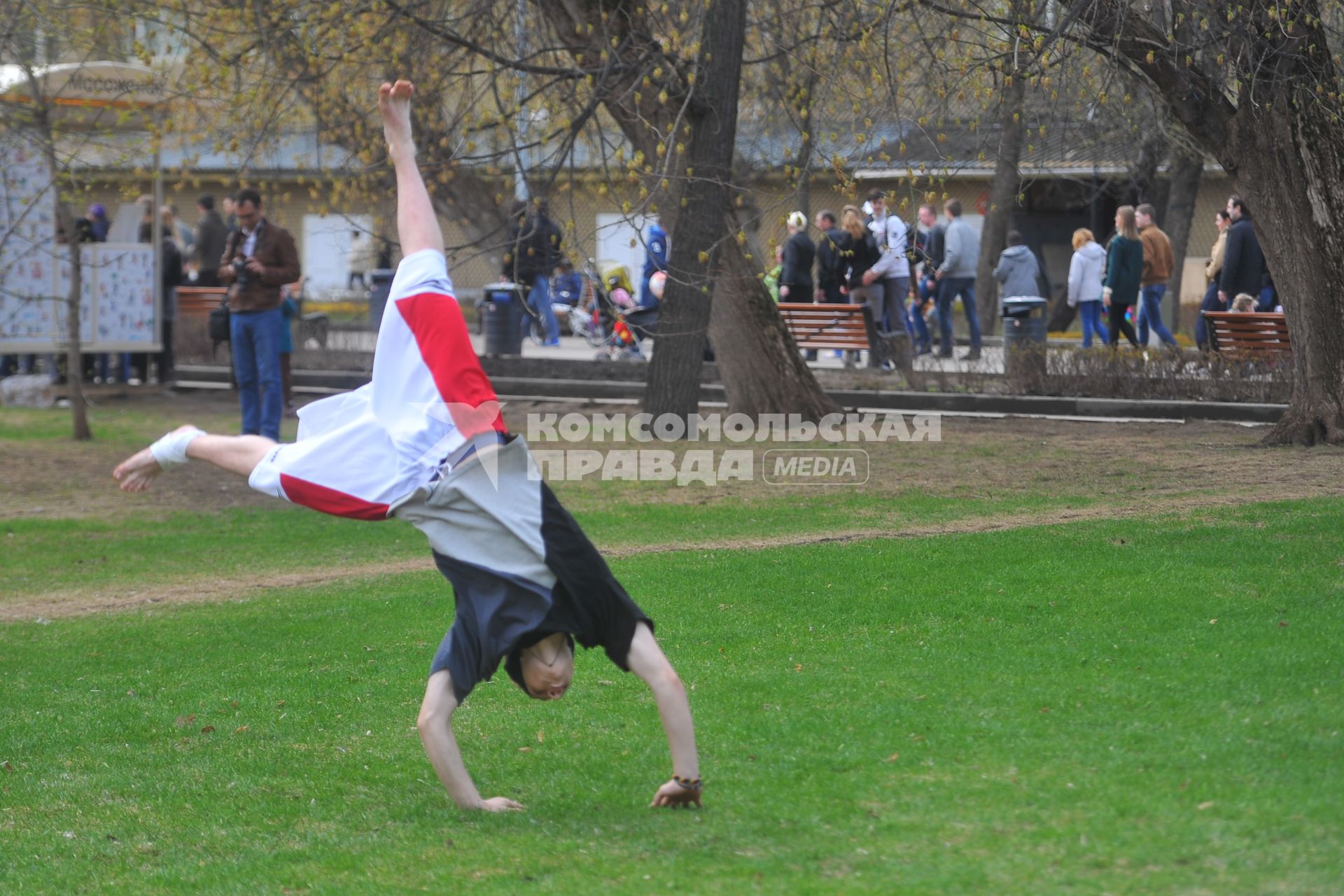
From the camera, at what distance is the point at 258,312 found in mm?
12953

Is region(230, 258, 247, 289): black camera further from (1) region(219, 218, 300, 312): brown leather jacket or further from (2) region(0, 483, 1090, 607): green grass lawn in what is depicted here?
(2) region(0, 483, 1090, 607): green grass lawn

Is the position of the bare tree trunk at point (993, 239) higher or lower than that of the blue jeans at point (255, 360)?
higher

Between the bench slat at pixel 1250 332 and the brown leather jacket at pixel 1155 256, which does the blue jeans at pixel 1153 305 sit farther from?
the bench slat at pixel 1250 332

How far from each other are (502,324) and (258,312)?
8.64 metres

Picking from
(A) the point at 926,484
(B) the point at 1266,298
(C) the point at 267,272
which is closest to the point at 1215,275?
(B) the point at 1266,298

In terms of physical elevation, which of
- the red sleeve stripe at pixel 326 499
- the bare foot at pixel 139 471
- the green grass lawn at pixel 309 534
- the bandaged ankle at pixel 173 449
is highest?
the bandaged ankle at pixel 173 449

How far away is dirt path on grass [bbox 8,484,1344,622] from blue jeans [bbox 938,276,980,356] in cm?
1051

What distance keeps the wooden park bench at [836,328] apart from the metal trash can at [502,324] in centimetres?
411

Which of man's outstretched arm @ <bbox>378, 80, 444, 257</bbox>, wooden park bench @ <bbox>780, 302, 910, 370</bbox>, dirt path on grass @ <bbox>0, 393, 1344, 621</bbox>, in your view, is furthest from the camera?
wooden park bench @ <bbox>780, 302, 910, 370</bbox>

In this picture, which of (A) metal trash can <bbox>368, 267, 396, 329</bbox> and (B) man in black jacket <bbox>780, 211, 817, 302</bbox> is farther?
(A) metal trash can <bbox>368, 267, 396, 329</bbox>

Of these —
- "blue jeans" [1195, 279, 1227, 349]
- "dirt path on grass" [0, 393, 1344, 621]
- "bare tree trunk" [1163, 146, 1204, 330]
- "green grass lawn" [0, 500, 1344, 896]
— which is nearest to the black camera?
"dirt path on grass" [0, 393, 1344, 621]

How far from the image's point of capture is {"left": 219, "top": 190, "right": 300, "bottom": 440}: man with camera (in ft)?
42.2

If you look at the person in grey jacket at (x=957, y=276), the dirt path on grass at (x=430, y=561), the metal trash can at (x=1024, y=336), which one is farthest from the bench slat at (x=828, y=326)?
the dirt path on grass at (x=430, y=561)

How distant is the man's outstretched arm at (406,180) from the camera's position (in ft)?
17.0
